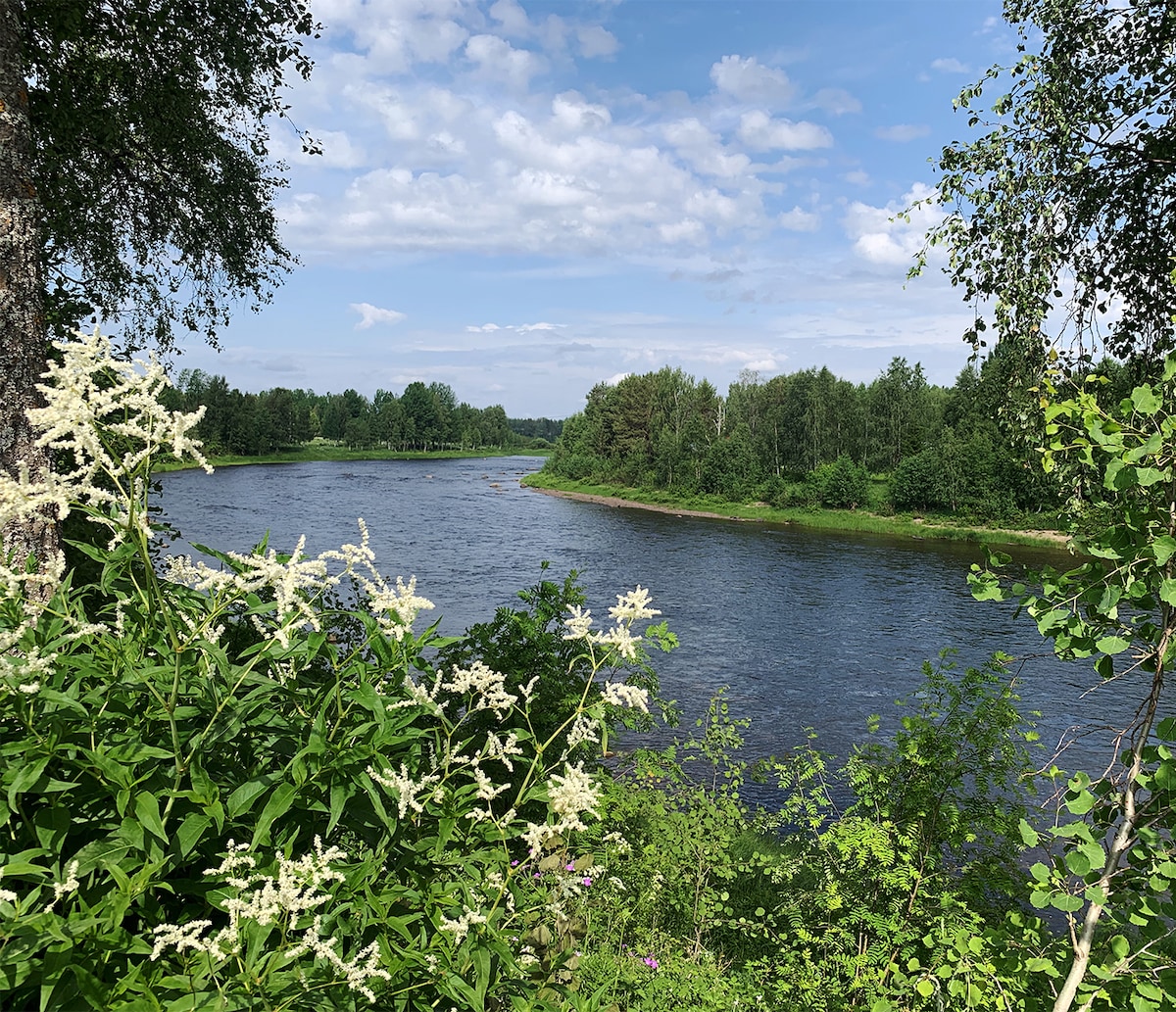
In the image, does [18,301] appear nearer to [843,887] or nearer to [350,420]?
[843,887]

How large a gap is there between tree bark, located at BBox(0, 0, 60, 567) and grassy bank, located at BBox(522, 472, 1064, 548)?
3106cm

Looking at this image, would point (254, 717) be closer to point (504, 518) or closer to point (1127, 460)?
point (1127, 460)

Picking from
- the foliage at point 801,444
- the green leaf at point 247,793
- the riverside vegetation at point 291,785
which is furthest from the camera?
the foliage at point 801,444

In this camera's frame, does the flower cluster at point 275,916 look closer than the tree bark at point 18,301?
Yes

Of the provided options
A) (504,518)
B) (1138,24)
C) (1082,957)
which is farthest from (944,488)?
(1082,957)

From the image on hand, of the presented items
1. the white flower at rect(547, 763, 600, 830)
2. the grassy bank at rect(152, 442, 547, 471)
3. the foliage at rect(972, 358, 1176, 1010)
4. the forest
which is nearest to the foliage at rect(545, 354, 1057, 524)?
the grassy bank at rect(152, 442, 547, 471)

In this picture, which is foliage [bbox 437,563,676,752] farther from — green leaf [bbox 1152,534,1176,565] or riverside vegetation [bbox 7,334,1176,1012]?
green leaf [bbox 1152,534,1176,565]

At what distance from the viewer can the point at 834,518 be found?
139 ft

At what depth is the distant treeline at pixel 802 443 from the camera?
137ft

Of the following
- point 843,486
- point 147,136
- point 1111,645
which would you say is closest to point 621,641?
point 1111,645

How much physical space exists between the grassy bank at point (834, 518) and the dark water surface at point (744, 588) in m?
2.34

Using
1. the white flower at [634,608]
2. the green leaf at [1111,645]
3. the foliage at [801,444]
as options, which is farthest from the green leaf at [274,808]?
the foliage at [801,444]

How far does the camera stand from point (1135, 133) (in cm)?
450

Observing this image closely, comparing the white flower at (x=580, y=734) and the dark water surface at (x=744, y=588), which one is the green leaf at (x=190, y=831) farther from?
the dark water surface at (x=744, y=588)
